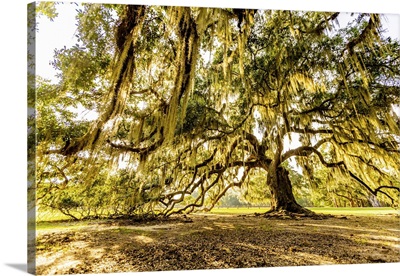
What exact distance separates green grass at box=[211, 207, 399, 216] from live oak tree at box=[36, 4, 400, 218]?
0.11m

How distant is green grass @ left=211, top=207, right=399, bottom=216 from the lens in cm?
417

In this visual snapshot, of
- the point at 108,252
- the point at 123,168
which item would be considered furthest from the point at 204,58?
the point at 108,252

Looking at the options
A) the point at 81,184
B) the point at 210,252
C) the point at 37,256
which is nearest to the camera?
the point at 37,256

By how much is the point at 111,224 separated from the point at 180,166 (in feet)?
2.56

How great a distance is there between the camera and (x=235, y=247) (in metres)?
4.03

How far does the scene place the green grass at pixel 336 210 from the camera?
4167 mm

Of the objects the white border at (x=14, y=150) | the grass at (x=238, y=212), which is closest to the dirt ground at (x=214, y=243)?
the grass at (x=238, y=212)

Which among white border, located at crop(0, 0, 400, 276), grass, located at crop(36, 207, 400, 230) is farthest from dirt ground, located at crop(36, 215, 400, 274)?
white border, located at crop(0, 0, 400, 276)

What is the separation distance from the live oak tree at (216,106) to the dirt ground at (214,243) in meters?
0.18

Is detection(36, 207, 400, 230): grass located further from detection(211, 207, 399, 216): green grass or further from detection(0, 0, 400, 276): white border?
detection(0, 0, 400, 276): white border

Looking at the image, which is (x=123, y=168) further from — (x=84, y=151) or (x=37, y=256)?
(x=37, y=256)

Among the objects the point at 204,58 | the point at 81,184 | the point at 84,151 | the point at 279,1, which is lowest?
the point at 81,184

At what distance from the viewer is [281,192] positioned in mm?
4312

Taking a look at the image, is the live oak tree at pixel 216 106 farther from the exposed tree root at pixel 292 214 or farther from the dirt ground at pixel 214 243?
the dirt ground at pixel 214 243
